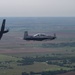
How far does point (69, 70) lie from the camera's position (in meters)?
53.4

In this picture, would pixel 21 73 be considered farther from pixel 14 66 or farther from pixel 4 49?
pixel 4 49

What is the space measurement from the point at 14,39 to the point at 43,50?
11.0 metres

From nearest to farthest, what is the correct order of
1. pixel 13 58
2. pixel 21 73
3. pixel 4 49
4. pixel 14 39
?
pixel 21 73 → pixel 13 58 → pixel 4 49 → pixel 14 39

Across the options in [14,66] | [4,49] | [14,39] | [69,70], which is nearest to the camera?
[69,70]

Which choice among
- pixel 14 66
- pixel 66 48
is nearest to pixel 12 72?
pixel 14 66

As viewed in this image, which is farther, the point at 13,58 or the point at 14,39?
the point at 14,39

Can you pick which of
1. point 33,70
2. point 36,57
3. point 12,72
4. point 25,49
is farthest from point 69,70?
point 25,49

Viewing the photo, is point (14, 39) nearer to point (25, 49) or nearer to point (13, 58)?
point (25, 49)

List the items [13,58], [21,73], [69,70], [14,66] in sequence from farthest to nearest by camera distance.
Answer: [13,58] < [14,66] < [69,70] < [21,73]

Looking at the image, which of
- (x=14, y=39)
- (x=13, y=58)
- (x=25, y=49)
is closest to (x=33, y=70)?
(x=13, y=58)

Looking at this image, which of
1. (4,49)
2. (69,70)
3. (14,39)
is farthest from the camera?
(14,39)

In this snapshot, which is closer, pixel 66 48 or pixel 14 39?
pixel 66 48

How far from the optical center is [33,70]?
52312mm

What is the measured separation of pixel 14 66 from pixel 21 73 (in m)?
7.10
